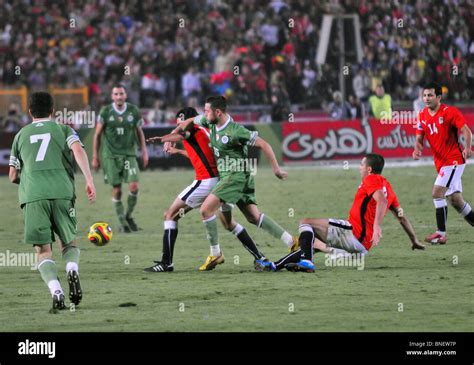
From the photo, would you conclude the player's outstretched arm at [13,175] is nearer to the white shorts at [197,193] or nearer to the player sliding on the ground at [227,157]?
the player sliding on the ground at [227,157]

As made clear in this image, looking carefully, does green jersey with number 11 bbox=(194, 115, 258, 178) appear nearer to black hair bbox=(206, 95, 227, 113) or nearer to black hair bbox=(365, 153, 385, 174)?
black hair bbox=(206, 95, 227, 113)

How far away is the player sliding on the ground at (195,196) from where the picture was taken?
1287cm

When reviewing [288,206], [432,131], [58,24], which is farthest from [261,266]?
[58,24]

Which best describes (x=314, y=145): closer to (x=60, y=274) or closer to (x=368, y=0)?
(x=368, y=0)

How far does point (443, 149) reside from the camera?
14.9m

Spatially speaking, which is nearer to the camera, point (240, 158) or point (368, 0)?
point (240, 158)

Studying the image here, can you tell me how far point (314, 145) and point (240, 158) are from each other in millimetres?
16454

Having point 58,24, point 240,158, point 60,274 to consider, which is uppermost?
point 58,24

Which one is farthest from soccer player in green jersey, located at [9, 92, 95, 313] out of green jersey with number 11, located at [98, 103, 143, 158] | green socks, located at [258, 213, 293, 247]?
green jersey with number 11, located at [98, 103, 143, 158]

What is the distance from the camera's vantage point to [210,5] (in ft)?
113

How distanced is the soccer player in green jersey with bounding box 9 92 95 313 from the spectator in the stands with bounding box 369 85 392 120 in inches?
770

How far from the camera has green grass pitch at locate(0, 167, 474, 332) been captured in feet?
30.7

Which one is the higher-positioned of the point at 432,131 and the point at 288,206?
the point at 432,131
